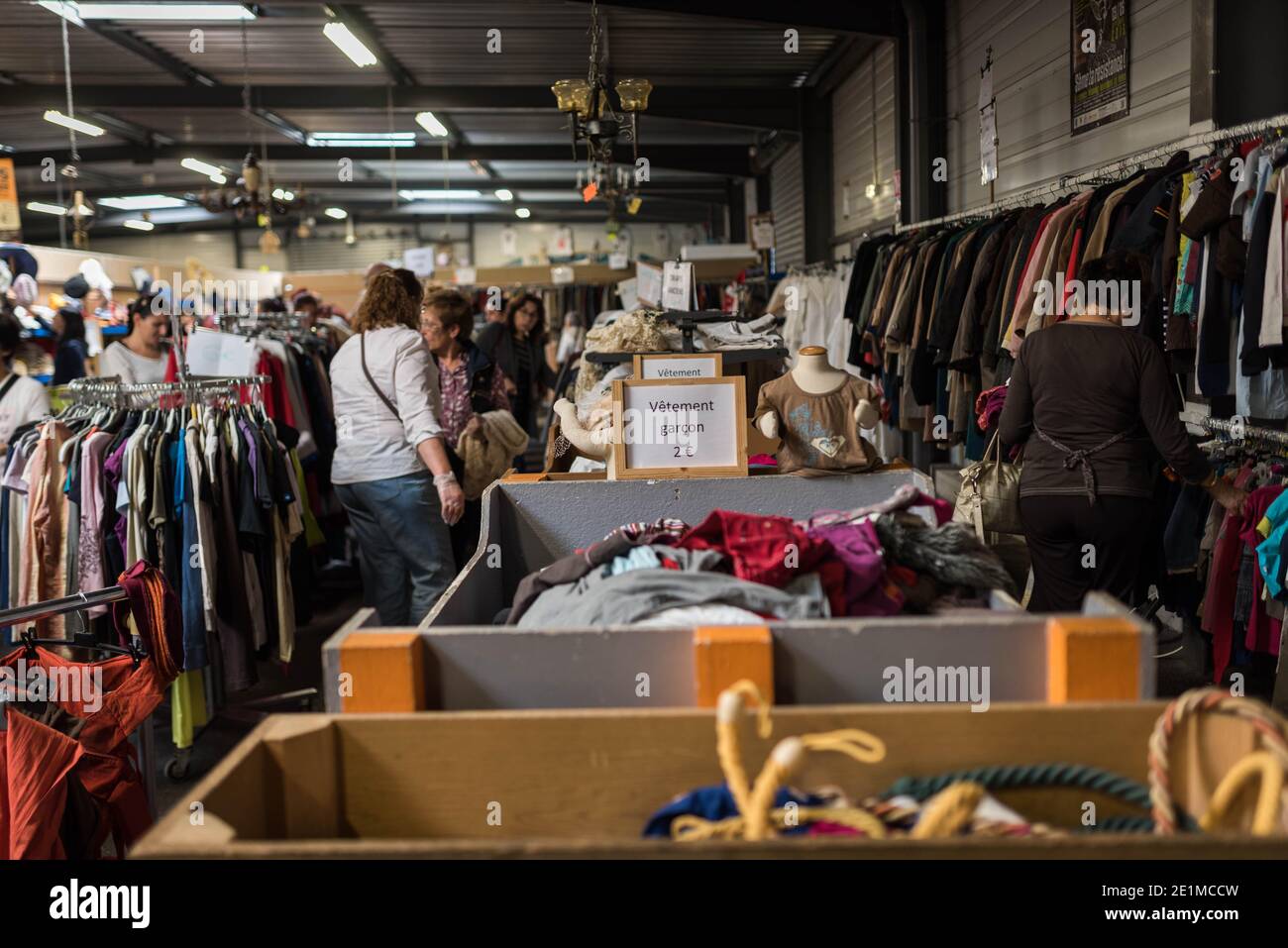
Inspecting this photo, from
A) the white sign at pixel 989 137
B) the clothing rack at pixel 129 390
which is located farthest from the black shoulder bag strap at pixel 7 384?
the white sign at pixel 989 137

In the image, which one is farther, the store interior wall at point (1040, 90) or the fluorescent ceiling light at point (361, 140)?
the fluorescent ceiling light at point (361, 140)

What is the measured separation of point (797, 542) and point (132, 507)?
9.26ft

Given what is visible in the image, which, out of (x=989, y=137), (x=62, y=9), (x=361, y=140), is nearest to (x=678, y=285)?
(x=989, y=137)

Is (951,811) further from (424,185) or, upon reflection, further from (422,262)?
(424,185)

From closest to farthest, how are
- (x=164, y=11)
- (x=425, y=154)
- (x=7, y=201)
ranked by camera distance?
1. (x=164, y=11)
2. (x=7, y=201)
3. (x=425, y=154)

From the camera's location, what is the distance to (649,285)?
687 cm

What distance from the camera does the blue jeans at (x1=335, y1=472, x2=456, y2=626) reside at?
14.3 feet

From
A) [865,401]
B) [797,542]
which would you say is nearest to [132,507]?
[865,401]

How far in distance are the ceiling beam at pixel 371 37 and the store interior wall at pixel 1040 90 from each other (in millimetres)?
4635

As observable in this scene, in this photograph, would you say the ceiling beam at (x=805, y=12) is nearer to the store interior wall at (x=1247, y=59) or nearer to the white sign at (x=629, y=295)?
the white sign at (x=629, y=295)

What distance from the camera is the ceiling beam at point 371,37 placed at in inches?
365

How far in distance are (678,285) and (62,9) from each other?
5.87 metres

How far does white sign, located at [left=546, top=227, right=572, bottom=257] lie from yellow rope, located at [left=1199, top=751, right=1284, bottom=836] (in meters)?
22.0

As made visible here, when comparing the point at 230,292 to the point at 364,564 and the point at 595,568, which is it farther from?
the point at 595,568
